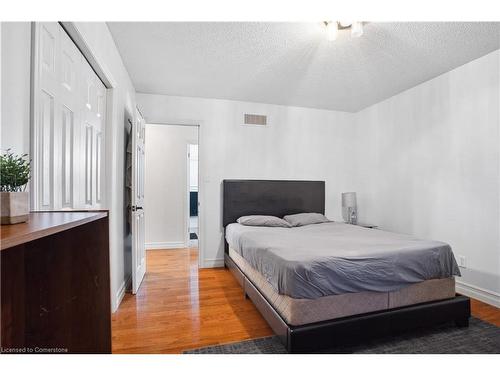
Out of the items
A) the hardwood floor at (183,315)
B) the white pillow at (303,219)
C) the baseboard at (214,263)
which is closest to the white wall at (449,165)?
the white pillow at (303,219)

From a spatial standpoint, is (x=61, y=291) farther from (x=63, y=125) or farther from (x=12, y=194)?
(x=63, y=125)

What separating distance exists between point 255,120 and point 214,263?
227 centimetres

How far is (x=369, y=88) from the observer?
3533mm

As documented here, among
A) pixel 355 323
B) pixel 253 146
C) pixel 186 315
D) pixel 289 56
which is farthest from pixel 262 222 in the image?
pixel 289 56

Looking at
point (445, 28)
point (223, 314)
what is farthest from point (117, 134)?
point (445, 28)

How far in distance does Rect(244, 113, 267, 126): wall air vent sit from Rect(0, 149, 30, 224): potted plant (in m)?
3.48

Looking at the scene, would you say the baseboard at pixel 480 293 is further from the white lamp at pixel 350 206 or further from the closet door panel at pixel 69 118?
the closet door panel at pixel 69 118

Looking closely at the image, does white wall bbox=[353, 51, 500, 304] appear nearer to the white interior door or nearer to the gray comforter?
the gray comforter

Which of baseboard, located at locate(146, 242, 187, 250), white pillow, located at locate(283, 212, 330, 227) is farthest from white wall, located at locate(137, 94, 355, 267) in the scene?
baseboard, located at locate(146, 242, 187, 250)

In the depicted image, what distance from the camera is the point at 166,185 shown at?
5.03 meters

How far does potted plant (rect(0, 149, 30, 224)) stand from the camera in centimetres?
68

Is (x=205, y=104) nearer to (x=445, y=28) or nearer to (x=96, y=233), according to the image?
(x=445, y=28)

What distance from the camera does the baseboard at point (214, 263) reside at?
3.86 meters
